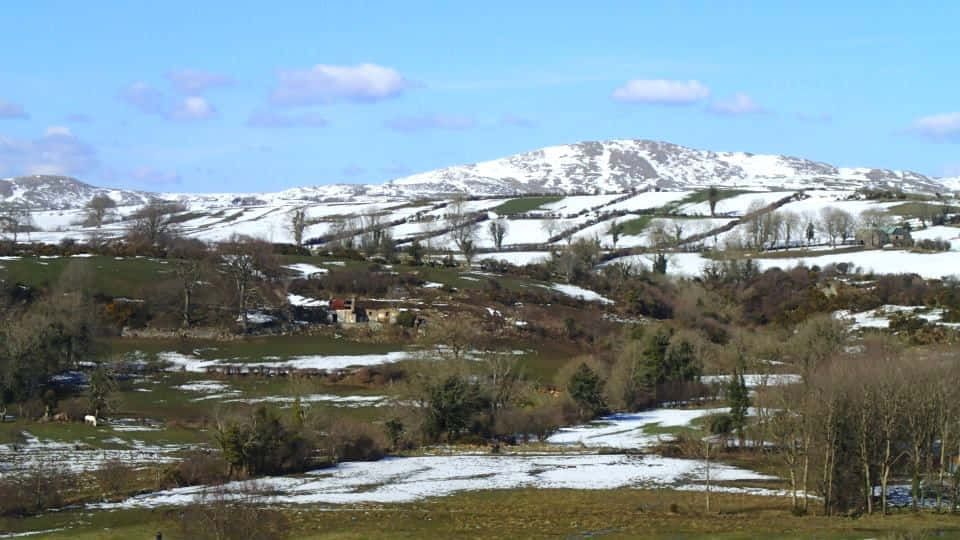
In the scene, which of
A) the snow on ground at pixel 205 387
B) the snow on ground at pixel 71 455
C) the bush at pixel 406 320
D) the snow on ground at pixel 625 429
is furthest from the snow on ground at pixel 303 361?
the snow on ground at pixel 71 455

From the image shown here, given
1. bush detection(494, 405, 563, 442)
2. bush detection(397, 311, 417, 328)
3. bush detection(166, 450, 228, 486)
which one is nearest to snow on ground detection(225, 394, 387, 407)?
bush detection(494, 405, 563, 442)

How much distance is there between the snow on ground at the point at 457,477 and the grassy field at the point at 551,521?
2553 mm

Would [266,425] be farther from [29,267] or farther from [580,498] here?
[29,267]

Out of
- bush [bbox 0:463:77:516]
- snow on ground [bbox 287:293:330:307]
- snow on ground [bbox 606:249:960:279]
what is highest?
snow on ground [bbox 606:249:960:279]

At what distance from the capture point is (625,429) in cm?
8244

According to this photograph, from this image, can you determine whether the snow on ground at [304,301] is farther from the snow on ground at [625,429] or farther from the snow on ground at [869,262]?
the snow on ground at [869,262]

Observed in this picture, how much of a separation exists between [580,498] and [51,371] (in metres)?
50.7

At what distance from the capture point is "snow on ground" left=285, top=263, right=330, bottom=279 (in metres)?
140

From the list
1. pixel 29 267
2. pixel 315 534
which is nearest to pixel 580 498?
pixel 315 534

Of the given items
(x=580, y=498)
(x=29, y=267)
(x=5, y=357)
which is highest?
(x=29, y=267)

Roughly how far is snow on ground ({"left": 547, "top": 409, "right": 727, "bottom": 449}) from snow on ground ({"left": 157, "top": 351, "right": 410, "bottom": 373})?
2266 centimetres

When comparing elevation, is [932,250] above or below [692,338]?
above

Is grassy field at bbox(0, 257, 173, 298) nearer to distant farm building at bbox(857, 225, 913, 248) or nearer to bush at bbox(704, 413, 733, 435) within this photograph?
bush at bbox(704, 413, 733, 435)

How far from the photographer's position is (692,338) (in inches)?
4161
